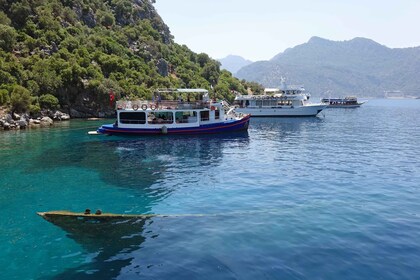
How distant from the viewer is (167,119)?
170 ft

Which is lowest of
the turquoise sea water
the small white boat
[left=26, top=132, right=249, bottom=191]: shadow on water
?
the turquoise sea water

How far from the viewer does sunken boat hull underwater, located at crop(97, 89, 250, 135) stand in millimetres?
50625

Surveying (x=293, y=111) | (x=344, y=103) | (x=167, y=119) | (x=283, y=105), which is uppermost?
(x=283, y=105)

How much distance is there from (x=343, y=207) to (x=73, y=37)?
87.9m

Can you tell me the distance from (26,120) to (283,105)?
5760cm

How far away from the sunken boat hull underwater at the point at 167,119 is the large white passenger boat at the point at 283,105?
36.8 metres

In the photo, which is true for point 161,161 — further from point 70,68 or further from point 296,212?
point 70,68

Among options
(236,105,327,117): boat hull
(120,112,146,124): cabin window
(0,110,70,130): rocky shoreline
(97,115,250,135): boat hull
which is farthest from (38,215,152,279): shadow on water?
(236,105,327,117): boat hull

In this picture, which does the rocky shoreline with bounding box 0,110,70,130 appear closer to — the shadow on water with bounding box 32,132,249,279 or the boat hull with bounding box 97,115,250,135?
the boat hull with bounding box 97,115,250,135

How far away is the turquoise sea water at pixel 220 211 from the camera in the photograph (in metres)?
13.2

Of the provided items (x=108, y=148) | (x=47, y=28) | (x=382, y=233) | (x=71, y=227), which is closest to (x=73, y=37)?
(x=47, y=28)

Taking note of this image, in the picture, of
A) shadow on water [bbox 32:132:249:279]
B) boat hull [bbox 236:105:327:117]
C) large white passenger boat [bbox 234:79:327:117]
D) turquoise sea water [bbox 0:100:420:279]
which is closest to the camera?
turquoise sea water [bbox 0:100:420:279]

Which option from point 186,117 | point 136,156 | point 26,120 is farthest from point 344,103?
point 136,156

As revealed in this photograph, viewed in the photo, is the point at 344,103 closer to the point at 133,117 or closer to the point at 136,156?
the point at 133,117
